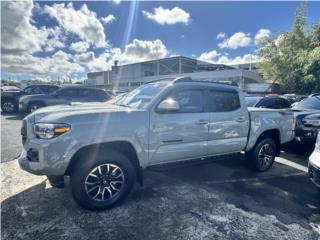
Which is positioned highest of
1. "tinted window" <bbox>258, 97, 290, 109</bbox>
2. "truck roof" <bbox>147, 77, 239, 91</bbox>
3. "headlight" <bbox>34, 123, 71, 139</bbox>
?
"truck roof" <bbox>147, 77, 239, 91</bbox>

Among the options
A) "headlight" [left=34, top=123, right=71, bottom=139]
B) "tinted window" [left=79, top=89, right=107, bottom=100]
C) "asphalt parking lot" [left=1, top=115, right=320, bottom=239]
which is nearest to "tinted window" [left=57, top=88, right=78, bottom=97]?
"tinted window" [left=79, top=89, right=107, bottom=100]

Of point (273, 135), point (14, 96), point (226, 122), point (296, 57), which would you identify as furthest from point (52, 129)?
point (296, 57)

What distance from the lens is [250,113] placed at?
461 centimetres

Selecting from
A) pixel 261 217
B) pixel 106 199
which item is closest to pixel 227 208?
pixel 261 217

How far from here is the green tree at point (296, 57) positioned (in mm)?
17016

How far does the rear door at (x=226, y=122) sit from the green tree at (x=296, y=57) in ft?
50.7

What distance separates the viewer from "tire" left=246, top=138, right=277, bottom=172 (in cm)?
479

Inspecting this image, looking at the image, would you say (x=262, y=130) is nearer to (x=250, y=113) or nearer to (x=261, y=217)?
(x=250, y=113)

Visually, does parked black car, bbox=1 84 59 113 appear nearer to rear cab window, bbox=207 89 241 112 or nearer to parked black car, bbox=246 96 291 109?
parked black car, bbox=246 96 291 109

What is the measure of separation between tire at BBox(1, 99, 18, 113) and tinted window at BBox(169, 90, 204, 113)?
43.2 feet

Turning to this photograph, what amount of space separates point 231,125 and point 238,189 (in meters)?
1.16

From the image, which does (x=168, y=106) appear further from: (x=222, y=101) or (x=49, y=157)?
(x=49, y=157)

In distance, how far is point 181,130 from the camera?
3.62m

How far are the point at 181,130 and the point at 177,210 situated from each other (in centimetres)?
119
